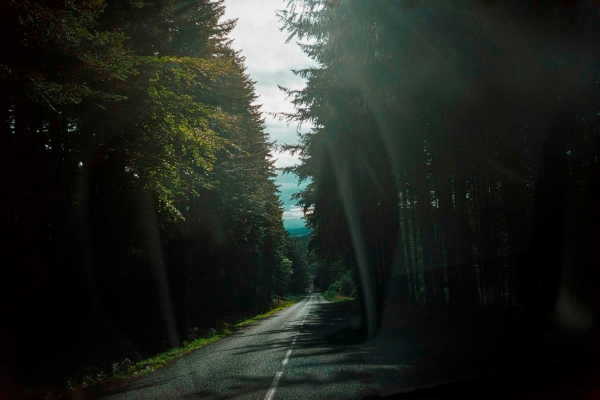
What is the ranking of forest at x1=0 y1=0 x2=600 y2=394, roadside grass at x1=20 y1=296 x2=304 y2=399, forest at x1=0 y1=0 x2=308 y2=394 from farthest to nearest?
forest at x1=0 y1=0 x2=600 y2=394, roadside grass at x1=20 y1=296 x2=304 y2=399, forest at x1=0 y1=0 x2=308 y2=394

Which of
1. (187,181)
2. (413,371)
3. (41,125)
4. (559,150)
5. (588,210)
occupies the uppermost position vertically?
(41,125)

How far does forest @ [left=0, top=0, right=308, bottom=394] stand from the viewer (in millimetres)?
8539

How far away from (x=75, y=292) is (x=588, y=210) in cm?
1480

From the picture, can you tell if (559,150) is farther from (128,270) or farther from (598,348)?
(128,270)

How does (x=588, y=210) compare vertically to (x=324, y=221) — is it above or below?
below

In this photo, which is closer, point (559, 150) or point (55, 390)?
point (55, 390)

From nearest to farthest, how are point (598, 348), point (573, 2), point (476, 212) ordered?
point (598, 348) < point (573, 2) < point (476, 212)

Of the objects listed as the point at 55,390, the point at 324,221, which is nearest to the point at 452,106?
the point at 55,390

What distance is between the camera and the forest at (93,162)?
854cm

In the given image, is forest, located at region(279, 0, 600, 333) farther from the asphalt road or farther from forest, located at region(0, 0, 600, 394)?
the asphalt road

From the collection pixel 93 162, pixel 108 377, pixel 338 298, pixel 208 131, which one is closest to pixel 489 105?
pixel 208 131

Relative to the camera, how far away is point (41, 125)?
11.6 meters

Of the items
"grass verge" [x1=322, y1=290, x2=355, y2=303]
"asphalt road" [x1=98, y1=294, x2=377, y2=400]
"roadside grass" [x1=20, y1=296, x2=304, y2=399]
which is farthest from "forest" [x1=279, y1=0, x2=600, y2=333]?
"grass verge" [x1=322, y1=290, x2=355, y2=303]

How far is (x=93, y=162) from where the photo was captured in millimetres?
12695
